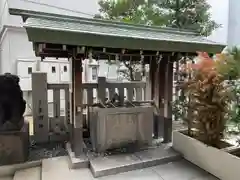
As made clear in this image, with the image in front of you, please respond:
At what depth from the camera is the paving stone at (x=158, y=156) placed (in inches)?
153

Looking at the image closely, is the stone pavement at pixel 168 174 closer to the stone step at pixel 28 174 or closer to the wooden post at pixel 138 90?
the stone step at pixel 28 174

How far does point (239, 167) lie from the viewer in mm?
3080

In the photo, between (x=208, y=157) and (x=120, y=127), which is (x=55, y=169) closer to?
(x=120, y=127)

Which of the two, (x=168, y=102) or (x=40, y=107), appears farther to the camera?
(x=40, y=107)

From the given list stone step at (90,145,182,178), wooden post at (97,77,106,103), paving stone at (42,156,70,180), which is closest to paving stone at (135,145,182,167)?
stone step at (90,145,182,178)

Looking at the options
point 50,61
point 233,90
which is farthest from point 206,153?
point 50,61

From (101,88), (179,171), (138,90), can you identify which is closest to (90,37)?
(101,88)

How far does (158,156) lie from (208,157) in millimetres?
864

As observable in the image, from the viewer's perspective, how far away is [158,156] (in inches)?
159

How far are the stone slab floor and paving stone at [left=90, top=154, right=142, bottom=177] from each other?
7 centimetres

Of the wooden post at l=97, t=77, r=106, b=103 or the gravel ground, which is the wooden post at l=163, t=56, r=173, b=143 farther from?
the gravel ground

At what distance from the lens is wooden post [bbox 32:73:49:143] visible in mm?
4680

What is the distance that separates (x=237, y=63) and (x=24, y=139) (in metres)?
3.73

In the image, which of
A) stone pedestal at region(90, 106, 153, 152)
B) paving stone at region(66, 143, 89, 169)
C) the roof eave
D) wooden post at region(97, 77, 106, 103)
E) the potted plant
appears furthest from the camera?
wooden post at region(97, 77, 106, 103)
